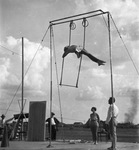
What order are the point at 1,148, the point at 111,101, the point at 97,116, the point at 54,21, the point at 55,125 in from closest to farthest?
the point at 111,101
the point at 1,148
the point at 54,21
the point at 97,116
the point at 55,125

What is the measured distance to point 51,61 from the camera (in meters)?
12.4

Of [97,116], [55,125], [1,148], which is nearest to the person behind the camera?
[1,148]

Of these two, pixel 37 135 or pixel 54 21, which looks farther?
pixel 37 135

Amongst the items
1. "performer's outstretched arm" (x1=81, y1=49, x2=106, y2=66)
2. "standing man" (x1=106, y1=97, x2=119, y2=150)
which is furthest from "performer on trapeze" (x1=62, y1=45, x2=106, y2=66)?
"standing man" (x1=106, y1=97, x2=119, y2=150)

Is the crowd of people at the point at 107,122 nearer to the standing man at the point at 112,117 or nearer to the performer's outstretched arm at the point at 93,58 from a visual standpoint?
the standing man at the point at 112,117

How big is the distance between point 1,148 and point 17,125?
15.8ft

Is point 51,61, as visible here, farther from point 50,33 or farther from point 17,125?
point 17,125

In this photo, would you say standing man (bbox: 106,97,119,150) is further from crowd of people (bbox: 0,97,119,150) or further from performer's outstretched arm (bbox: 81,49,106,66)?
performer's outstretched arm (bbox: 81,49,106,66)

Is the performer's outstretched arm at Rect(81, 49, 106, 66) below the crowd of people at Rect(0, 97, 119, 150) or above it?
above


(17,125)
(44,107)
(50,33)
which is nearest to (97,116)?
(44,107)

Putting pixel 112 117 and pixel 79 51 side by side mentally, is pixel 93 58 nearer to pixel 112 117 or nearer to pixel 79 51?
pixel 79 51

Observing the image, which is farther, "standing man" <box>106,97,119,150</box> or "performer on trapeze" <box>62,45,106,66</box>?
"performer on trapeze" <box>62,45,106,66</box>

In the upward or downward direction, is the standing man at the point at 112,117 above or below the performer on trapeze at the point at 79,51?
below

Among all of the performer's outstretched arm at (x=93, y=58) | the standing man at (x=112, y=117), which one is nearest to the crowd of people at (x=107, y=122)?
the standing man at (x=112, y=117)
